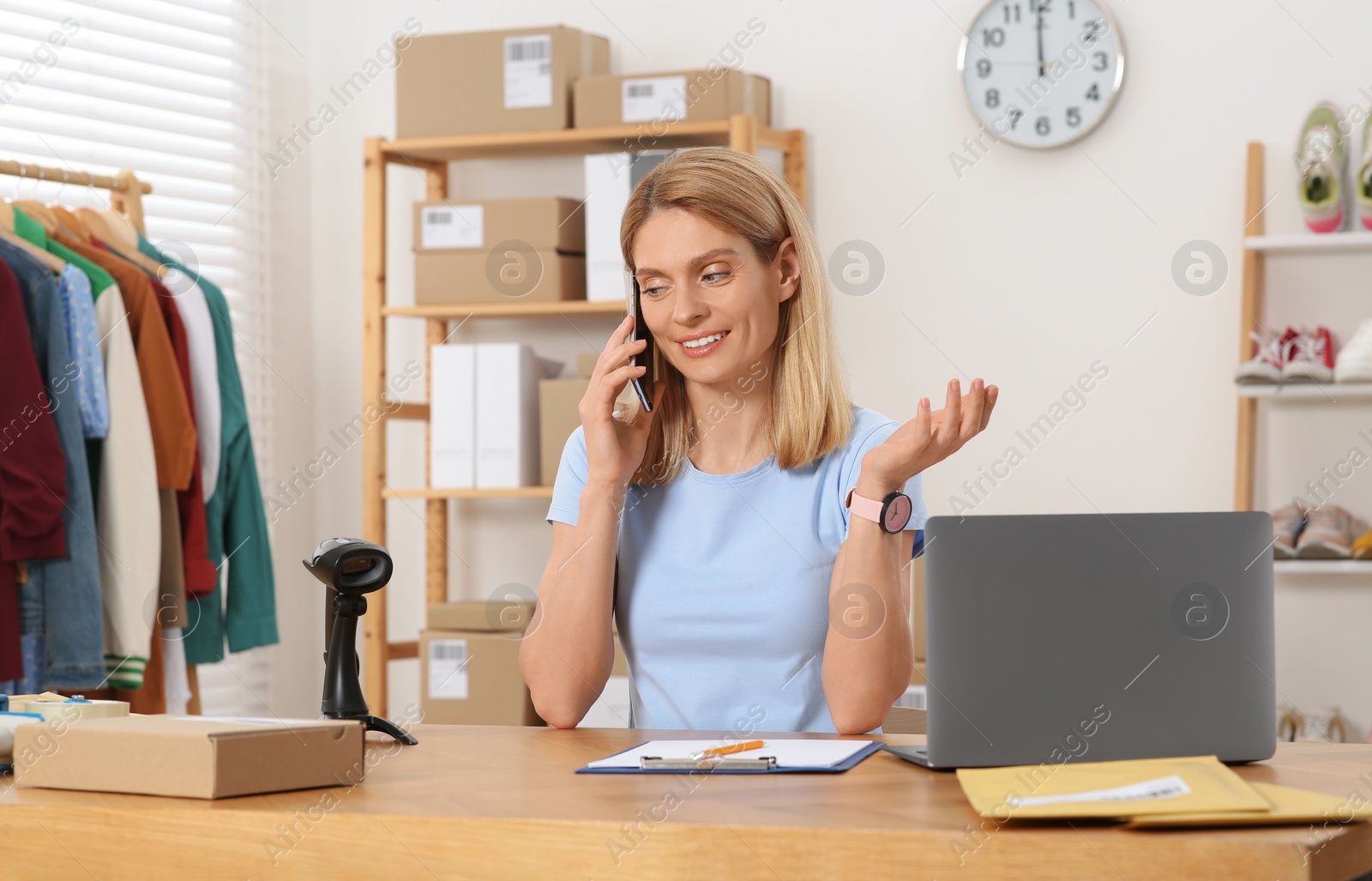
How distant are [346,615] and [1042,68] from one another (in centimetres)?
239

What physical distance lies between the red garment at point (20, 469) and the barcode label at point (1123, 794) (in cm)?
205

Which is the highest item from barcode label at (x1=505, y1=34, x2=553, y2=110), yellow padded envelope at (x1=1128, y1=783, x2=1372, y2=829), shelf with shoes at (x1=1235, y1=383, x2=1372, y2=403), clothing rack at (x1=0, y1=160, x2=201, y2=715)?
barcode label at (x1=505, y1=34, x2=553, y2=110)

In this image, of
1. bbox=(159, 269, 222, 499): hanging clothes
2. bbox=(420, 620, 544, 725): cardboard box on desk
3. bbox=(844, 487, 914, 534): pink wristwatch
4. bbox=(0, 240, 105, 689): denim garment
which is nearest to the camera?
bbox=(844, 487, 914, 534): pink wristwatch

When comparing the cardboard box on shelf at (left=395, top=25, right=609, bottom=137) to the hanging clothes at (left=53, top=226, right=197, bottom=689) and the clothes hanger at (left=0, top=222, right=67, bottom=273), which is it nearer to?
the hanging clothes at (left=53, top=226, right=197, bottom=689)

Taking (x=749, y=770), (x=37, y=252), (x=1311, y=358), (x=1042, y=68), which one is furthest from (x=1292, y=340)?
(x=37, y=252)

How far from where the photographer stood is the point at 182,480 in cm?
274

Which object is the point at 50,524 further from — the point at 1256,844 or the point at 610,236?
the point at 1256,844

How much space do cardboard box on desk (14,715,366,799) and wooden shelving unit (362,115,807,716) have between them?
198 cm

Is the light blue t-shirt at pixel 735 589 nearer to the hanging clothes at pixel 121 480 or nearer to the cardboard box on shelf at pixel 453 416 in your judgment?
the hanging clothes at pixel 121 480

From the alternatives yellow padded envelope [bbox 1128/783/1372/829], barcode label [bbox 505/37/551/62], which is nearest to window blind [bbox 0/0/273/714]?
barcode label [bbox 505/37/551/62]

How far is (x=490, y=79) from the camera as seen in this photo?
316 cm

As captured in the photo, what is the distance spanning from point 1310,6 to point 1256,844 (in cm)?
266

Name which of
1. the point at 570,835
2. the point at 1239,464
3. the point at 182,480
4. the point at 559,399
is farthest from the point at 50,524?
the point at 1239,464

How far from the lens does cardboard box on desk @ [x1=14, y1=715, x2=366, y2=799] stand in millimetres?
988
